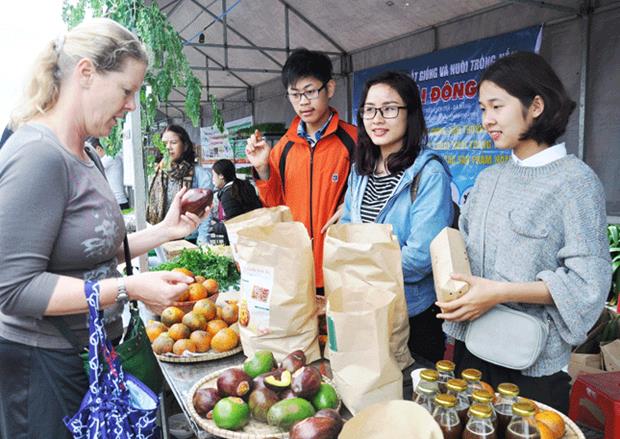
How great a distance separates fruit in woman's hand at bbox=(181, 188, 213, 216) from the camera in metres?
1.79

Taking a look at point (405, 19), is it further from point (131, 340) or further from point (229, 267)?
point (131, 340)

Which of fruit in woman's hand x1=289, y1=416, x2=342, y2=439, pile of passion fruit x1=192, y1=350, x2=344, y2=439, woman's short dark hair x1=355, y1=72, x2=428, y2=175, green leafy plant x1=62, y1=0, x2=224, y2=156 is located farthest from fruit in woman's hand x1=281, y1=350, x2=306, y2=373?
green leafy plant x1=62, y1=0, x2=224, y2=156

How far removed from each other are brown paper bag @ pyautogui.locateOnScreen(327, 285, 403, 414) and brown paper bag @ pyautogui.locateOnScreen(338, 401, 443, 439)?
19 cm

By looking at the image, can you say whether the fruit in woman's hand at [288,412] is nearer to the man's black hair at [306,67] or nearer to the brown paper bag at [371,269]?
the brown paper bag at [371,269]

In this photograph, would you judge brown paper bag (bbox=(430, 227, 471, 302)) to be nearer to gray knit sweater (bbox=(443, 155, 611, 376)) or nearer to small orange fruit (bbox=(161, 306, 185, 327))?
gray knit sweater (bbox=(443, 155, 611, 376))

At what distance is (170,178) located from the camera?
13.0 ft

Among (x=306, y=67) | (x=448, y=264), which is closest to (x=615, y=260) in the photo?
(x=306, y=67)

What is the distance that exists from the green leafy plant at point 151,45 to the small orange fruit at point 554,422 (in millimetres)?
2228

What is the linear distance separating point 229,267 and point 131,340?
1.43 metres

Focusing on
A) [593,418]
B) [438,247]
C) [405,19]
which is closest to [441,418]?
[438,247]

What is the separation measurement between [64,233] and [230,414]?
1.92 feet

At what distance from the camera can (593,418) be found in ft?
6.69

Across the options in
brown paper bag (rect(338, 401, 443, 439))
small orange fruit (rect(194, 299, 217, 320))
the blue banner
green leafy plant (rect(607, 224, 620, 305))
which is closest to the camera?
brown paper bag (rect(338, 401, 443, 439))

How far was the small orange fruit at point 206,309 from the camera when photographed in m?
1.77
